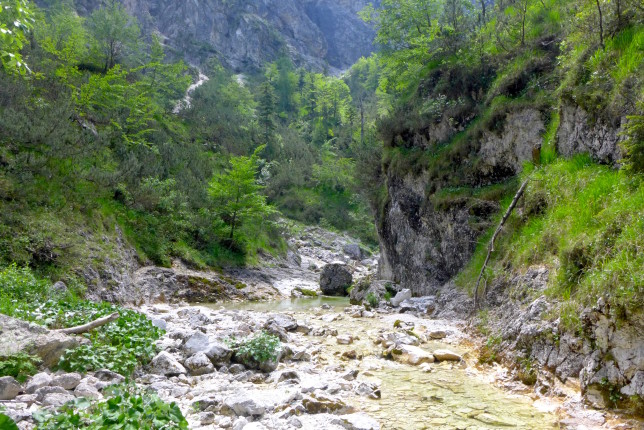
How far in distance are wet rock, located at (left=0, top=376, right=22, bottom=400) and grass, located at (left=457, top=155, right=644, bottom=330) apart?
7.02 meters

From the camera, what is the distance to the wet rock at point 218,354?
6.80 m

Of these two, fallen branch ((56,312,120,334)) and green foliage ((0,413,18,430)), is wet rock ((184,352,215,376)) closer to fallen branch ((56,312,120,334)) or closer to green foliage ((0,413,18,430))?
fallen branch ((56,312,120,334))

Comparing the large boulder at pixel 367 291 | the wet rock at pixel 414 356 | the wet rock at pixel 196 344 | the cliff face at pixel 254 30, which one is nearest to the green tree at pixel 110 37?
the cliff face at pixel 254 30

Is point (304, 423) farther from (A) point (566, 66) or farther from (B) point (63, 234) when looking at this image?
(B) point (63, 234)

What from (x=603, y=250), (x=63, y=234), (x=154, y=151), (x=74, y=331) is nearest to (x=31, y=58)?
(x=154, y=151)

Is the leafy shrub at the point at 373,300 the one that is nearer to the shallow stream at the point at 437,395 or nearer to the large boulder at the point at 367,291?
the large boulder at the point at 367,291

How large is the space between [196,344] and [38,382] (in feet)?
9.33

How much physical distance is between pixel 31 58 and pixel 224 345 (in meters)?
24.1

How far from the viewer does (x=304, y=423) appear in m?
4.63

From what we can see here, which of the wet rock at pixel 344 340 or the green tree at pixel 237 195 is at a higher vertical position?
the green tree at pixel 237 195

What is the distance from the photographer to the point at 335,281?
74.4ft

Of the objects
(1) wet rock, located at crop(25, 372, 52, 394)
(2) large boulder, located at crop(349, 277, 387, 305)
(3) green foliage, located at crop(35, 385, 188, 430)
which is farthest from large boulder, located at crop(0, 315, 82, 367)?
(2) large boulder, located at crop(349, 277, 387, 305)

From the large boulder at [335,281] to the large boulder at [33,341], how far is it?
17.8m

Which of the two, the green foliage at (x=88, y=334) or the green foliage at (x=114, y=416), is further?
the green foliage at (x=88, y=334)
